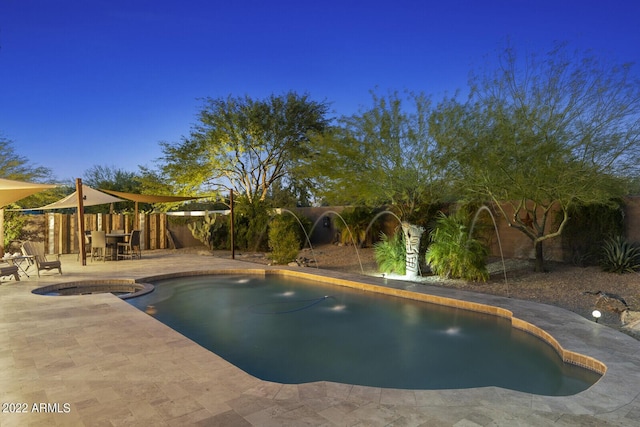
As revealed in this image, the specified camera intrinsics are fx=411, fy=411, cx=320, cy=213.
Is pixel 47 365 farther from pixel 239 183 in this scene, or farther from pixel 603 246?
pixel 239 183

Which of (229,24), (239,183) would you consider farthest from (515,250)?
(239,183)

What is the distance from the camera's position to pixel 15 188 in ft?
24.5

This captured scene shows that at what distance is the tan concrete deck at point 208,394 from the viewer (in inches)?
107

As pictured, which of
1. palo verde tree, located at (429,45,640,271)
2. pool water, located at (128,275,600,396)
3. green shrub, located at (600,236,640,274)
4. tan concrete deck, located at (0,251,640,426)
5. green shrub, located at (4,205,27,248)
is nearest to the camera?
tan concrete deck, located at (0,251,640,426)

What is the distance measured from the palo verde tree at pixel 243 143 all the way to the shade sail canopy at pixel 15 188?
1161cm

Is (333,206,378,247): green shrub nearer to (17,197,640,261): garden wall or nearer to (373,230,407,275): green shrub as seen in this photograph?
(17,197,640,261): garden wall

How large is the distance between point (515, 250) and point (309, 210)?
339 inches

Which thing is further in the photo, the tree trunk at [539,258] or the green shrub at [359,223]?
the green shrub at [359,223]

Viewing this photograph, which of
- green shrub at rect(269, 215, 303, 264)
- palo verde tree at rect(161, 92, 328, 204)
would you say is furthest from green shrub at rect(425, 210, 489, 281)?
palo verde tree at rect(161, 92, 328, 204)

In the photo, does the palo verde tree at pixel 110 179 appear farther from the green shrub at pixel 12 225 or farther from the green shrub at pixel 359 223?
the green shrub at pixel 359 223

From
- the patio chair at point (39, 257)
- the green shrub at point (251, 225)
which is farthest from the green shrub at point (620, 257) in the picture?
the patio chair at point (39, 257)

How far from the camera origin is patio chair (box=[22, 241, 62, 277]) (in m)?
9.11

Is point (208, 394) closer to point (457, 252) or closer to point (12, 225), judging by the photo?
point (457, 252)

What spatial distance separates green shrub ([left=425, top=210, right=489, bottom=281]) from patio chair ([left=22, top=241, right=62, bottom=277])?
835cm
